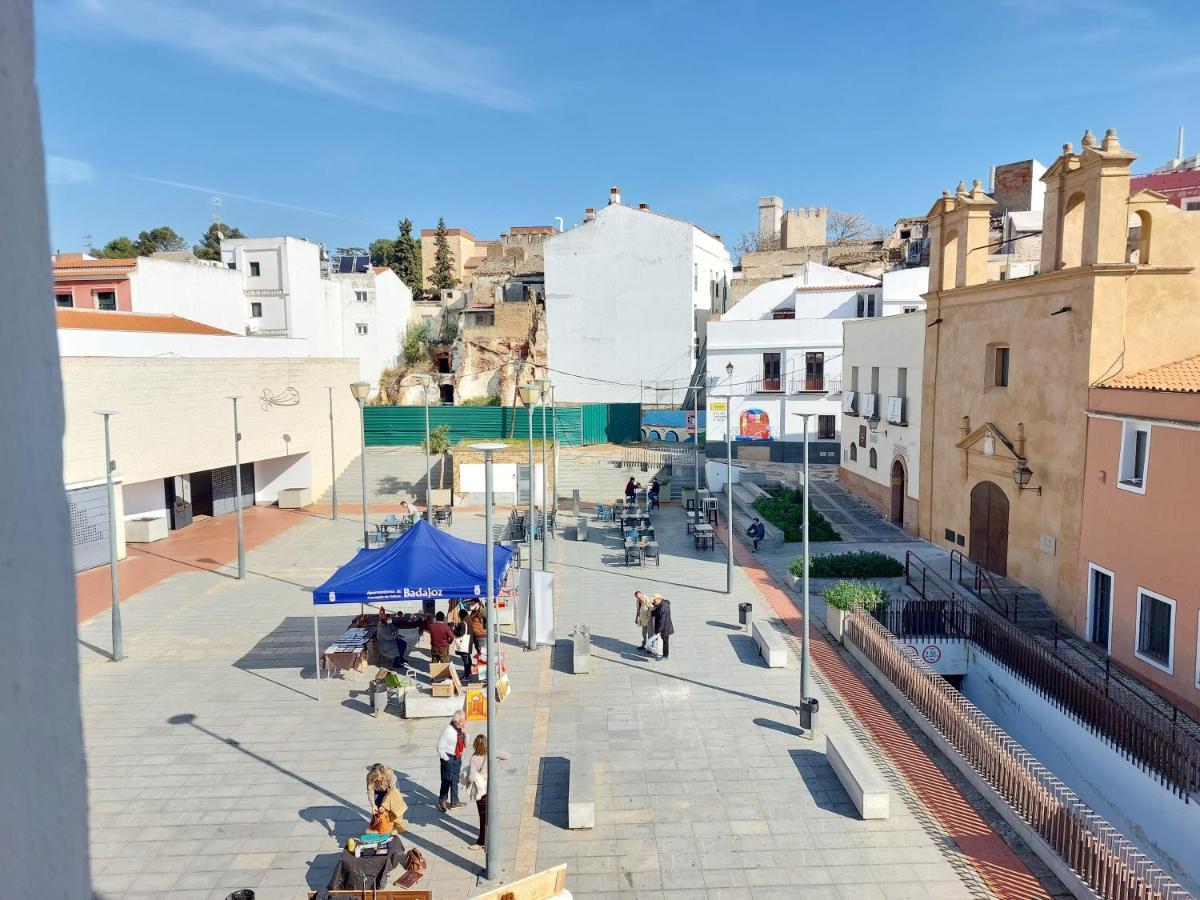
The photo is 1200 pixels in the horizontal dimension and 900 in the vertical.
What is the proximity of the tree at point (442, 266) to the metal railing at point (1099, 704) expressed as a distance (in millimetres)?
58133

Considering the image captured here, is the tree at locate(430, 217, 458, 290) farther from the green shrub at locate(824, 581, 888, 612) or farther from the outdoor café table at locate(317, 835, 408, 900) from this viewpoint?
the outdoor café table at locate(317, 835, 408, 900)

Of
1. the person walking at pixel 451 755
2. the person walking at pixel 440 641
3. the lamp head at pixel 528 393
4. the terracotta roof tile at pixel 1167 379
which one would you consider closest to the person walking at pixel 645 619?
the person walking at pixel 440 641

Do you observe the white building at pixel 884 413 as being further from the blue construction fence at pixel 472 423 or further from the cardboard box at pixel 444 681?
the cardboard box at pixel 444 681

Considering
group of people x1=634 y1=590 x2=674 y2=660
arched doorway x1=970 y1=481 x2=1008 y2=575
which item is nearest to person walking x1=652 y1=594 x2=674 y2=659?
group of people x1=634 y1=590 x2=674 y2=660

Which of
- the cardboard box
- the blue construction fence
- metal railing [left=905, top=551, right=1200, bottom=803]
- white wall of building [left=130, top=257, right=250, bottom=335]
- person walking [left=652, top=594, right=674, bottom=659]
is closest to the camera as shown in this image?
metal railing [left=905, top=551, right=1200, bottom=803]

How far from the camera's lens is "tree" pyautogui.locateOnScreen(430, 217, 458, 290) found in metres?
70.6

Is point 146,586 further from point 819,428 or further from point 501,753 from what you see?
point 819,428

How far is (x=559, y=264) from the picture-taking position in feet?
162

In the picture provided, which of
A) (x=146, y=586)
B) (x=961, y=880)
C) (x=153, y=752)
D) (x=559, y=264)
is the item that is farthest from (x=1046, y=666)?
(x=559, y=264)

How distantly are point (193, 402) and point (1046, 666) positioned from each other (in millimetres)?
25168

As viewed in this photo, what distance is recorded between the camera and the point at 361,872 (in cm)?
910

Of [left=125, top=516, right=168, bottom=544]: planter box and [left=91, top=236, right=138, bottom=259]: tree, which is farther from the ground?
[left=91, top=236, right=138, bottom=259]: tree

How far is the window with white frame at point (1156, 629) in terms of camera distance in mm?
15633

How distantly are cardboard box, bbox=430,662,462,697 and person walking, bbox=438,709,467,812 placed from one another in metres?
2.97
